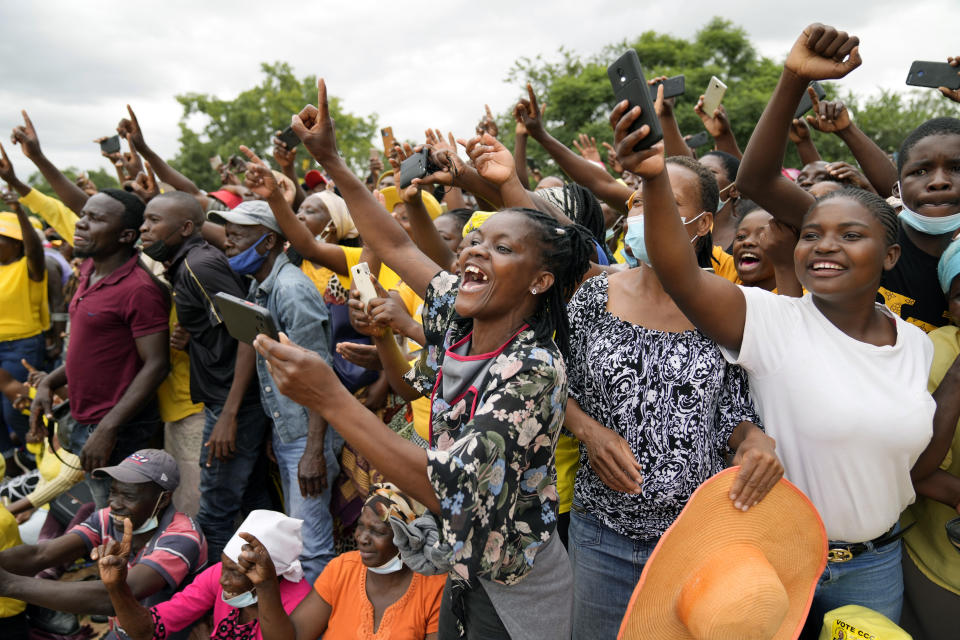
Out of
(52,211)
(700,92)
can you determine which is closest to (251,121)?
(700,92)

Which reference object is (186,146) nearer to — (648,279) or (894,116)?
(894,116)

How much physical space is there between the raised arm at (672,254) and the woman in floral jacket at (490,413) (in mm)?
323

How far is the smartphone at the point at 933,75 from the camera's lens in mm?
2883

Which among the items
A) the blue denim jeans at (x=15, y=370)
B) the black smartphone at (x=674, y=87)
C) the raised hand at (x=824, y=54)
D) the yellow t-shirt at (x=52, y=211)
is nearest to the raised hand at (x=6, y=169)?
the yellow t-shirt at (x=52, y=211)

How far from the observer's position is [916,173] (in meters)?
2.54

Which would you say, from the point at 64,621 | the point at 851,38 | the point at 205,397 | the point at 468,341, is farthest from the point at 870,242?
the point at 64,621

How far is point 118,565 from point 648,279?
2460 mm

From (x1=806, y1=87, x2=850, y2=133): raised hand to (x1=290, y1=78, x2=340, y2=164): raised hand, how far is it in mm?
2306

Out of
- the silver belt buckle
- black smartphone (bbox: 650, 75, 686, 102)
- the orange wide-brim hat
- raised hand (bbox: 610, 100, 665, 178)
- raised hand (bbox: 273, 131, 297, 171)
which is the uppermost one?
black smartphone (bbox: 650, 75, 686, 102)

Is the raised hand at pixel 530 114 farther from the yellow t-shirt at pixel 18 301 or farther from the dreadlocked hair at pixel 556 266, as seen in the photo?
the yellow t-shirt at pixel 18 301

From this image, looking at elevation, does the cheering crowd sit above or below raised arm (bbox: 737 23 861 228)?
below

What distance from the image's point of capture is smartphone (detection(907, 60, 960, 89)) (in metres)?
2.88

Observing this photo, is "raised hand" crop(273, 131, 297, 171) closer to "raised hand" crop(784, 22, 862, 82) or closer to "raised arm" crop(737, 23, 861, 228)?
"raised arm" crop(737, 23, 861, 228)

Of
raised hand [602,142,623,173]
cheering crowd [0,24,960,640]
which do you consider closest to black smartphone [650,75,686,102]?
raised hand [602,142,623,173]
